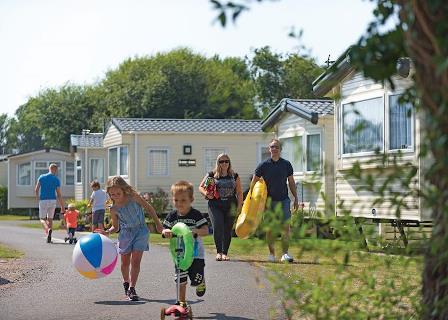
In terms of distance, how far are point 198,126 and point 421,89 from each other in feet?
116

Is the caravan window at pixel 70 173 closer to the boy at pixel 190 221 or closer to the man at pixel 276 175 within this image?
the man at pixel 276 175

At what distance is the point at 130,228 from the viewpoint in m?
10.9

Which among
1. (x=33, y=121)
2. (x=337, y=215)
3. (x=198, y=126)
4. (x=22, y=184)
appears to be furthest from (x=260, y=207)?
(x=33, y=121)

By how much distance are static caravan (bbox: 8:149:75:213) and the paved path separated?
38.3 m

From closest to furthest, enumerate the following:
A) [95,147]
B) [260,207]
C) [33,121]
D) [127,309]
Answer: [127,309], [260,207], [95,147], [33,121]

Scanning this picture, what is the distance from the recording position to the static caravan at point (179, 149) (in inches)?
1516

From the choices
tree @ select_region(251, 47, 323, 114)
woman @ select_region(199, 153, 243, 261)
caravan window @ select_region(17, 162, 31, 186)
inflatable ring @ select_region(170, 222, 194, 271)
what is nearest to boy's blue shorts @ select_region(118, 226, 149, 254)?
inflatable ring @ select_region(170, 222, 194, 271)

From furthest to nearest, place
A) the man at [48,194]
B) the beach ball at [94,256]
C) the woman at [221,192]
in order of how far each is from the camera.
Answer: the man at [48,194] → the woman at [221,192] → the beach ball at [94,256]

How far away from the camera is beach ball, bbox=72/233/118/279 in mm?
10680

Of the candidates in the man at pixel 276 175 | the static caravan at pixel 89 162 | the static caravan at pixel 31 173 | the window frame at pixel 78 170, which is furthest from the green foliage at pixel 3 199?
the man at pixel 276 175

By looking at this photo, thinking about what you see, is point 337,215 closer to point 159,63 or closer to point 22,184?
point 22,184

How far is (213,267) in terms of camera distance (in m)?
14.7

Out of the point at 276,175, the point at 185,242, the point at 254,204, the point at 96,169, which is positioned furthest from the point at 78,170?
the point at 185,242

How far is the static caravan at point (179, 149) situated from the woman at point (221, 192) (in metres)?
22.5
